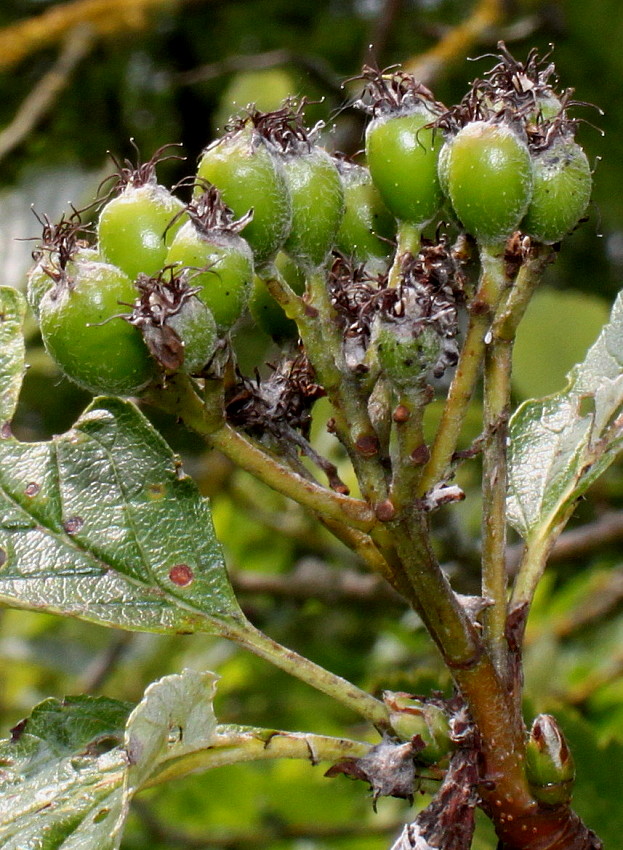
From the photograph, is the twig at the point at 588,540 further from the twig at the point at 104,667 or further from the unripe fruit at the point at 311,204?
the unripe fruit at the point at 311,204

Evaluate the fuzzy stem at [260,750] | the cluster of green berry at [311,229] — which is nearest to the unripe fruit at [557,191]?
the cluster of green berry at [311,229]

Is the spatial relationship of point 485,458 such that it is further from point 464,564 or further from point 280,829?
point 280,829

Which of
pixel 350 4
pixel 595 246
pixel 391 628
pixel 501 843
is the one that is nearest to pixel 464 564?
pixel 391 628

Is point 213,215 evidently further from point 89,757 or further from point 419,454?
point 89,757

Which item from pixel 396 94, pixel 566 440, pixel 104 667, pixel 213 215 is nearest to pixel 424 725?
pixel 566 440

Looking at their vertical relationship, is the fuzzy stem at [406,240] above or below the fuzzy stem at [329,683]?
above

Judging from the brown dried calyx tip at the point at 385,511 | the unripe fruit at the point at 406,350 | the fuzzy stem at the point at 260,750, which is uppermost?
the unripe fruit at the point at 406,350
